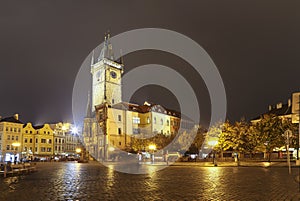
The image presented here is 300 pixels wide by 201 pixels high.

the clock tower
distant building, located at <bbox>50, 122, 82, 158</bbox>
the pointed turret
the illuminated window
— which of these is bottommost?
distant building, located at <bbox>50, 122, 82, 158</bbox>

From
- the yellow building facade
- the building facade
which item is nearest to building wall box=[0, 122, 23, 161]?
the yellow building facade

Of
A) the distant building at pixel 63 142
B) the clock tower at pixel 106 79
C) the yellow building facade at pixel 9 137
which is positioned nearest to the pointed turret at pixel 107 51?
the clock tower at pixel 106 79

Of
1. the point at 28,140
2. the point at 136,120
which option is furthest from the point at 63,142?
the point at 136,120

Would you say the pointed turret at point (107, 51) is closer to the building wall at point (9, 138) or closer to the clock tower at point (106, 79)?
the clock tower at point (106, 79)

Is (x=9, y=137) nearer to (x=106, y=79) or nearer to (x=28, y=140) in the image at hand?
(x=28, y=140)

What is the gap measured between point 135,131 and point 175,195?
87159 millimetres

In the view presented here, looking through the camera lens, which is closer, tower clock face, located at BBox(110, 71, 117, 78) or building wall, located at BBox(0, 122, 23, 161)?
building wall, located at BBox(0, 122, 23, 161)

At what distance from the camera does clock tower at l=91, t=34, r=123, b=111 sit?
108625 millimetres

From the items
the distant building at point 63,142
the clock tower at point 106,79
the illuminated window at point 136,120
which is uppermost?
the clock tower at point 106,79

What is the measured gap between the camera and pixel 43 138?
349 feet

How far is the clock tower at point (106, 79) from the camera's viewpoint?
109m

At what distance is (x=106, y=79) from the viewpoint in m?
110

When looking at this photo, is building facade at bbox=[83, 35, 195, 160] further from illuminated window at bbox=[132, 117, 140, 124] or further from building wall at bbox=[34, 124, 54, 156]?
building wall at bbox=[34, 124, 54, 156]

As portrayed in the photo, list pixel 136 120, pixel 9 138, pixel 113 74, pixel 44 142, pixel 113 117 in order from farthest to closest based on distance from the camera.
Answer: pixel 113 74 < pixel 44 142 < pixel 136 120 < pixel 9 138 < pixel 113 117
